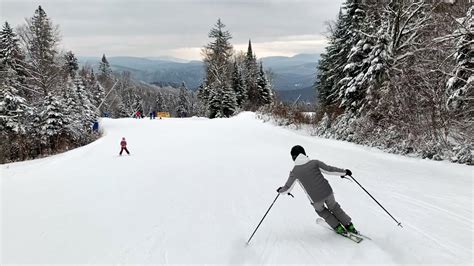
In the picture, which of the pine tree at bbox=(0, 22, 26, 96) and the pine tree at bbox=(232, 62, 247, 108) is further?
the pine tree at bbox=(232, 62, 247, 108)

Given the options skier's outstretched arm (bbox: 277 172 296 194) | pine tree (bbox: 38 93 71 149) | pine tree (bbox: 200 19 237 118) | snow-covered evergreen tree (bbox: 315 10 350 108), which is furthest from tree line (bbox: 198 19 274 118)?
skier's outstretched arm (bbox: 277 172 296 194)

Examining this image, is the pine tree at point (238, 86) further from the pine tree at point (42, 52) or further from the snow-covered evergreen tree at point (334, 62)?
the pine tree at point (42, 52)

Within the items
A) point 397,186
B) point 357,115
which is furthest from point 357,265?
point 357,115

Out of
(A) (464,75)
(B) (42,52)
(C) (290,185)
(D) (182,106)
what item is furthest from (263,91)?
(D) (182,106)

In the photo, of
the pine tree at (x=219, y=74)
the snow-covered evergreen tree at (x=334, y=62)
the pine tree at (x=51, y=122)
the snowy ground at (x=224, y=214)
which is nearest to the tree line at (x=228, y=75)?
the pine tree at (x=219, y=74)

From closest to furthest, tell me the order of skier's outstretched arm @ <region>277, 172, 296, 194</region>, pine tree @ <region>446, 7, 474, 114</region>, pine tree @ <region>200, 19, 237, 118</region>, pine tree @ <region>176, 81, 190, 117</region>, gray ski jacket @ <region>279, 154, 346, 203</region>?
gray ski jacket @ <region>279, 154, 346, 203</region>
skier's outstretched arm @ <region>277, 172, 296, 194</region>
pine tree @ <region>446, 7, 474, 114</region>
pine tree @ <region>200, 19, 237, 118</region>
pine tree @ <region>176, 81, 190, 117</region>

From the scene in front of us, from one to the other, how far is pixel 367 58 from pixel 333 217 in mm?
14220

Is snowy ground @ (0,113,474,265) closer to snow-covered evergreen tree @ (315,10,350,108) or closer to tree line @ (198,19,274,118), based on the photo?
snow-covered evergreen tree @ (315,10,350,108)

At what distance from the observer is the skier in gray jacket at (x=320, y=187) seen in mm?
5914

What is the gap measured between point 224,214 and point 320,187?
8.70ft

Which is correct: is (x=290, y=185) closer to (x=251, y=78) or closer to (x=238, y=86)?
(x=238, y=86)

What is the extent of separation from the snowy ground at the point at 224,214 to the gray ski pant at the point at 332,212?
1.02 feet

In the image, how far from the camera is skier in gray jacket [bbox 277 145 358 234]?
233 inches

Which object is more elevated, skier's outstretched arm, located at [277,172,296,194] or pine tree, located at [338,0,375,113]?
pine tree, located at [338,0,375,113]
